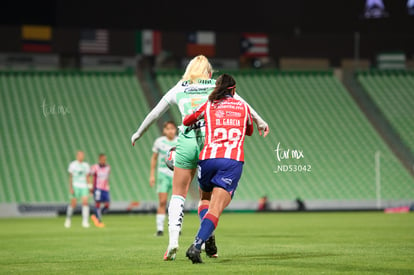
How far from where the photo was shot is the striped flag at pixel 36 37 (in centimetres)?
3506

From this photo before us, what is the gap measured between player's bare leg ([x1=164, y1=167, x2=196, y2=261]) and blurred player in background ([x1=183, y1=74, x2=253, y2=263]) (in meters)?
0.29

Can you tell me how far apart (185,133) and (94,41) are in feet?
87.9

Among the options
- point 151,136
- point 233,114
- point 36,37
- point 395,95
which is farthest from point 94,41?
point 233,114

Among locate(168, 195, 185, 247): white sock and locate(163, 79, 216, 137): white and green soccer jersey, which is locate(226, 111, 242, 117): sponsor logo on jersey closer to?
locate(163, 79, 216, 137): white and green soccer jersey

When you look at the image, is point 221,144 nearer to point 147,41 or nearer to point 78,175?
point 78,175

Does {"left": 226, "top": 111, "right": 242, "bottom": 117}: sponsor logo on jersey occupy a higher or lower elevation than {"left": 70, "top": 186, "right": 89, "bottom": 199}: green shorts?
higher

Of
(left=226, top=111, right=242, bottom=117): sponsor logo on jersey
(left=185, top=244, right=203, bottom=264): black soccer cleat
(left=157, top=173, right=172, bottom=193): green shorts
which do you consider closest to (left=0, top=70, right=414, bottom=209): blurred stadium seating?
(left=157, top=173, right=172, bottom=193): green shorts

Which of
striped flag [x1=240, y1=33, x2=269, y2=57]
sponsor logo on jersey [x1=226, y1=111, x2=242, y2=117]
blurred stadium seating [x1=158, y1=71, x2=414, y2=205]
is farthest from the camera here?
striped flag [x1=240, y1=33, x2=269, y2=57]

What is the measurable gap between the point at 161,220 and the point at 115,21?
20.7 m

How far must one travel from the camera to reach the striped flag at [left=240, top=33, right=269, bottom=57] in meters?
37.5

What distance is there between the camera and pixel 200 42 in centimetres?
3675

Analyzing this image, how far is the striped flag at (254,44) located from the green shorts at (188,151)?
28072mm

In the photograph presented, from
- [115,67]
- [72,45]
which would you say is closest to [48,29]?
[72,45]

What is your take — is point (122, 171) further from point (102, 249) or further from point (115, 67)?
point (102, 249)
